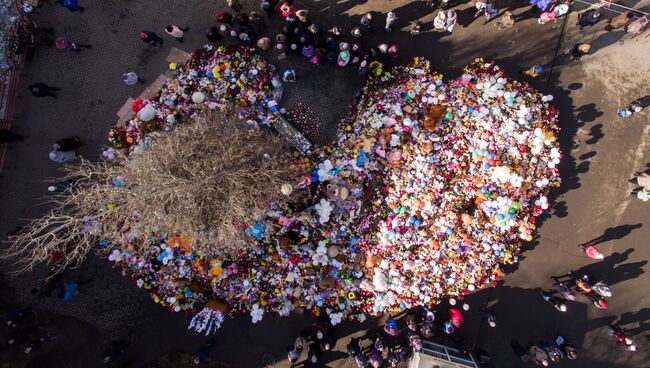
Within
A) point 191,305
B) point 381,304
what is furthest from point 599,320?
point 191,305

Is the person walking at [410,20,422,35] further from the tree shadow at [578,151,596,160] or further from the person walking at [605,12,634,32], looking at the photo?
the tree shadow at [578,151,596,160]

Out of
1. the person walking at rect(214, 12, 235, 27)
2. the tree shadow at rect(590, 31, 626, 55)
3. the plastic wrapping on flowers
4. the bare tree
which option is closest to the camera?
the bare tree

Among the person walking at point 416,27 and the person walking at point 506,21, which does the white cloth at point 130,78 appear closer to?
the person walking at point 416,27

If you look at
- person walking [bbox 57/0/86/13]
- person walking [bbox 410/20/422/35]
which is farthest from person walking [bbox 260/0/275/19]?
person walking [bbox 57/0/86/13]

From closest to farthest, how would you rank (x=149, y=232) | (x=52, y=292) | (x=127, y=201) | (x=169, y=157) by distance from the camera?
(x=169, y=157), (x=127, y=201), (x=149, y=232), (x=52, y=292)

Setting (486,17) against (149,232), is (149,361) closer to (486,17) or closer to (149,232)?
(149,232)

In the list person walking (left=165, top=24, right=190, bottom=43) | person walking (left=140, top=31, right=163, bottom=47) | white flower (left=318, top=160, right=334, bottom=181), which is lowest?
white flower (left=318, top=160, right=334, bottom=181)

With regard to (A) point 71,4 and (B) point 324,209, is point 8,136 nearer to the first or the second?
(A) point 71,4
